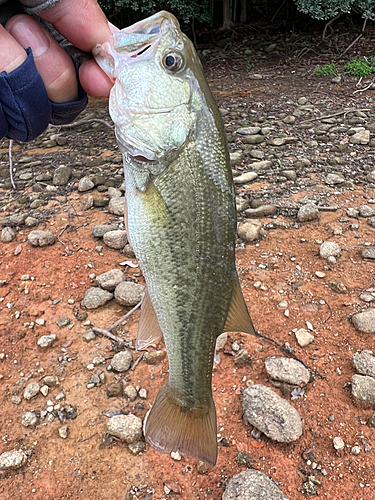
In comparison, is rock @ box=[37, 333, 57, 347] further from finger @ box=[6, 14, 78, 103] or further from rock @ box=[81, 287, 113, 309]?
finger @ box=[6, 14, 78, 103]

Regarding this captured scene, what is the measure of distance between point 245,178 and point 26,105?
11.9 feet

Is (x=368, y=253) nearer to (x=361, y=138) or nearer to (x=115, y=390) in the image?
(x=115, y=390)

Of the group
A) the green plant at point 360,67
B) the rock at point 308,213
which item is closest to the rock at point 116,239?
the rock at point 308,213

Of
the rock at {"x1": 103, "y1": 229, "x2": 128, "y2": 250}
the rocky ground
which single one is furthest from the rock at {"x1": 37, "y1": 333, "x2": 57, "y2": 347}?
the rock at {"x1": 103, "y1": 229, "x2": 128, "y2": 250}

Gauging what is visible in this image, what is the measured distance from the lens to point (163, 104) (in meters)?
1.84

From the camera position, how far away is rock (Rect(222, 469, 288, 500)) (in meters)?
2.21

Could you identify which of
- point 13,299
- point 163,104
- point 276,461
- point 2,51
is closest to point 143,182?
point 163,104

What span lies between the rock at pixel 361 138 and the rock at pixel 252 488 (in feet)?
16.7

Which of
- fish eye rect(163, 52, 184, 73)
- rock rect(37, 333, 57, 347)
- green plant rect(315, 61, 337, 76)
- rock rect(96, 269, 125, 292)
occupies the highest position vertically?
fish eye rect(163, 52, 184, 73)

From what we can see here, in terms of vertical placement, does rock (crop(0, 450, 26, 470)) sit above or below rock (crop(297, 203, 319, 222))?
below

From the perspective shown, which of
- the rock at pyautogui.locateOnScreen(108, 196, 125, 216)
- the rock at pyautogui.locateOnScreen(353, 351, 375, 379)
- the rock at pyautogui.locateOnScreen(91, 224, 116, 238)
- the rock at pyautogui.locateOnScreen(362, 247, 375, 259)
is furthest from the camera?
the rock at pyautogui.locateOnScreen(108, 196, 125, 216)

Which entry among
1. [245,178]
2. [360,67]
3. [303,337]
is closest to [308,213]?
[245,178]

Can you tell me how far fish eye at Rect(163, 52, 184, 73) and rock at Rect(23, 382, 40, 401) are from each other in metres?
2.33

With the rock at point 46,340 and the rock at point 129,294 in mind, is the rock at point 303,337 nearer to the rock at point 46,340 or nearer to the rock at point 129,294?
the rock at point 129,294
